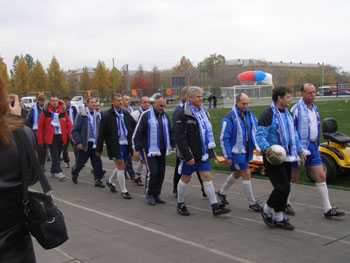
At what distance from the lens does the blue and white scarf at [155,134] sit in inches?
297

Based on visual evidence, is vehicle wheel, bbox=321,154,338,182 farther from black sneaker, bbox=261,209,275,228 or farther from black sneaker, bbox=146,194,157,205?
black sneaker, bbox=146,194,157,205

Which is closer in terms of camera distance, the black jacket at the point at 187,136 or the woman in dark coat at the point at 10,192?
the woman in dark coat at the point at 10,192

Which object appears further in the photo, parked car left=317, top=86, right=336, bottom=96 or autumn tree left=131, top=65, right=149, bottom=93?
autumn tree left=131, top=65, right=149, bottom=93

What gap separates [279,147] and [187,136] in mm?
1481

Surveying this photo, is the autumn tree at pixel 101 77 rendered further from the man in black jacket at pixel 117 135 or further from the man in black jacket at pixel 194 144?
the man in black jacket at pixel 194 144

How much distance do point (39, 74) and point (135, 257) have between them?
217 feet

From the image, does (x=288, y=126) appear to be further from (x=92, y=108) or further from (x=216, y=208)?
(x=92, y=108)

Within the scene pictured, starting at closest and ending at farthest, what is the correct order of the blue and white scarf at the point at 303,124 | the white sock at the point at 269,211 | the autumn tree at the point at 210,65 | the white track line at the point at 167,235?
1. the white track line at the point at 167,235
2. the white sock at the point at 269,211
3. the blue and white scarf at the point at 303,124
4. the autumn tree at the point at 210,65

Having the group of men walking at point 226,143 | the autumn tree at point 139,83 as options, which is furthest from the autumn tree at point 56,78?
the group of men walking at point 226,143

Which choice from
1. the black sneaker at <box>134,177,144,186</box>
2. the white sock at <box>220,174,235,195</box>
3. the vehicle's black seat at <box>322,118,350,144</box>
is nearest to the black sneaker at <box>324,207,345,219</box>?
the white sock at <box>220,174,235,195</box>

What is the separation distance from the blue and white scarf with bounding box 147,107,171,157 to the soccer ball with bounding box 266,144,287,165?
237cm

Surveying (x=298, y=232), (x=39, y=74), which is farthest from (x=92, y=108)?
(x=39, y=74)

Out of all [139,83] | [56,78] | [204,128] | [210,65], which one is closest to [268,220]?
[204,128]

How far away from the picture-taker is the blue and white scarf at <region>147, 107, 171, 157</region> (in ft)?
24.7
